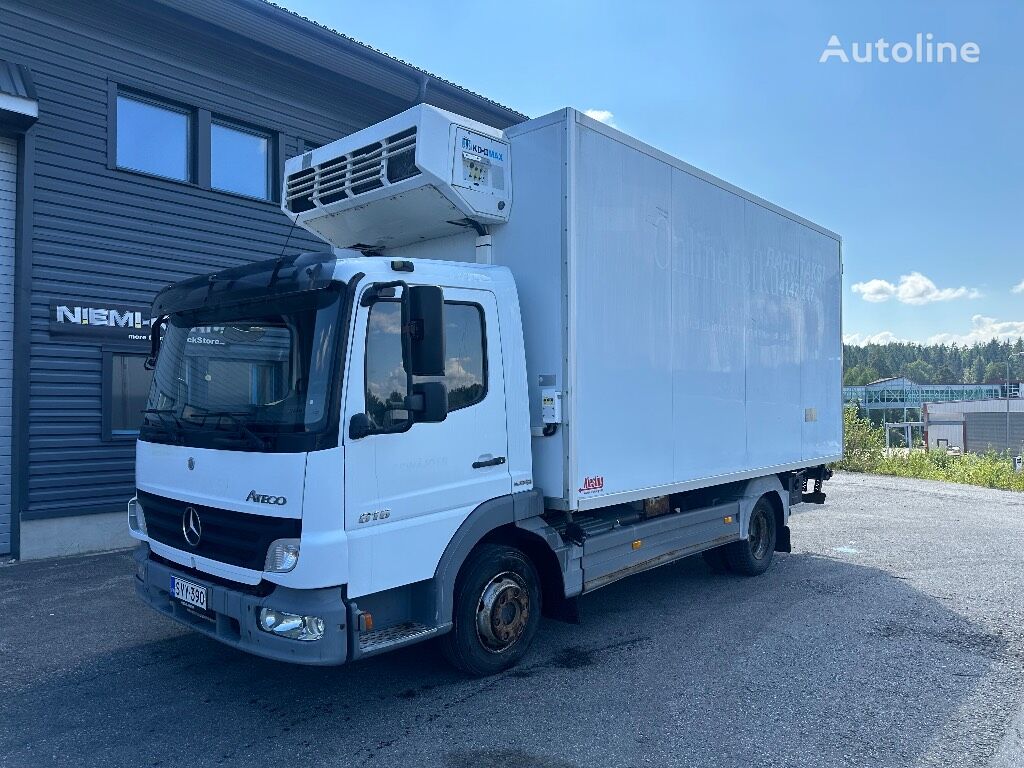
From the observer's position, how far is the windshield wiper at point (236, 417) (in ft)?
12.5

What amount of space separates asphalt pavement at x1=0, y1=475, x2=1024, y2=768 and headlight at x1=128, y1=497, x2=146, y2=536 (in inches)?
37.3

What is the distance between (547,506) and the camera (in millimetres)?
4891

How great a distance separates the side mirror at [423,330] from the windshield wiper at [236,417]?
0.86 metres

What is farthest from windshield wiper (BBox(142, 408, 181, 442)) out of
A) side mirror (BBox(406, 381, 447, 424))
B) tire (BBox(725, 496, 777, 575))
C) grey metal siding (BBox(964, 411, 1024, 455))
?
grey metal siding (BBox(964, 411, 1024, 455))

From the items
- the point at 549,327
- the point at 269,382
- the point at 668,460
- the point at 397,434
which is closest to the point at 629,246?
the point at 549,327

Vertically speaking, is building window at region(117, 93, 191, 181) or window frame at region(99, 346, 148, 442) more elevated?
building window at region(117, 93, 191, 181)

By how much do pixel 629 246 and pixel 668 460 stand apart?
5.55 ft

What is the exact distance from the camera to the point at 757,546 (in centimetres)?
757

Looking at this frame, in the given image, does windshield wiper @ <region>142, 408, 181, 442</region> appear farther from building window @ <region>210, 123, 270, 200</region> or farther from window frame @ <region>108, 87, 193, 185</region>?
building window @ <region>210, 123, 270, 200</region>

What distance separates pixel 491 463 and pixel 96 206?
277 inches

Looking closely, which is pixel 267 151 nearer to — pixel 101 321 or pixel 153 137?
pixel 153 137

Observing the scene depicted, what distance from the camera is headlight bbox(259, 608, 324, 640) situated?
3662 millimetres

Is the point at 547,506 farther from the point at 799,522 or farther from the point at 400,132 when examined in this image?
the point at 799,522

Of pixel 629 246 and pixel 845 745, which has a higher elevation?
pixel 629 246
